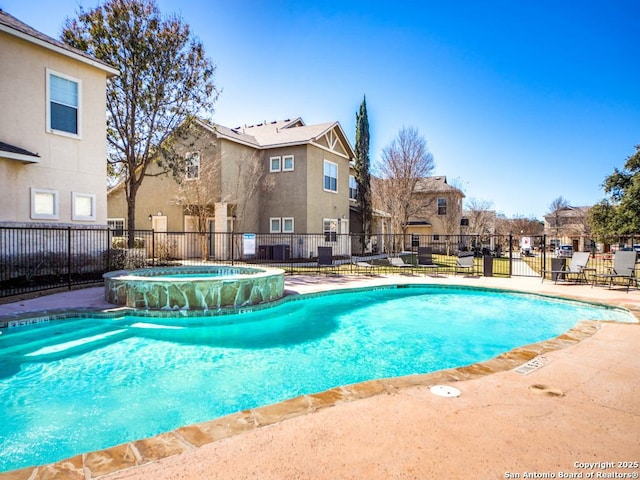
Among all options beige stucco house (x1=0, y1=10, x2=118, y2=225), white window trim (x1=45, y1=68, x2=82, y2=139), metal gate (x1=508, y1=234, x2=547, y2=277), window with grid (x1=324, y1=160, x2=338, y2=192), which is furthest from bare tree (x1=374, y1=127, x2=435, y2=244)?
white window trim (x1=45, y1=68, x2=82, y2=139)

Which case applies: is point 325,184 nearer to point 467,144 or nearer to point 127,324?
point 467,144

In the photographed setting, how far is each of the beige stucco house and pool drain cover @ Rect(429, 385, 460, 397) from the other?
12.1 metres

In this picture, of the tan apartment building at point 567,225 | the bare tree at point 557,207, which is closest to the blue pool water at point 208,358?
the tan apartment building at point 567,225

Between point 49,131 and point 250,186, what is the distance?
402 inches

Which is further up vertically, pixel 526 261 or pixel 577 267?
pixel 577 267

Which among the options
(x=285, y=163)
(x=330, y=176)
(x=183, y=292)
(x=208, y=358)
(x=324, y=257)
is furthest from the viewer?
(x=330, y=176)

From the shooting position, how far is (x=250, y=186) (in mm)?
20391

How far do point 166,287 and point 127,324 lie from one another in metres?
1.04

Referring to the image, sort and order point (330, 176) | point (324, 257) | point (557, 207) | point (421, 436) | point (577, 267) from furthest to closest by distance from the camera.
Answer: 1. point (557, 207)
2. point (330, 176)
3. point (324, 257)
4. point (577, 267)
5. point (421, 436)

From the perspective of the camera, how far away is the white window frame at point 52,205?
35.6 ft

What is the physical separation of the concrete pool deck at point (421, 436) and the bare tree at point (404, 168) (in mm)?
21551

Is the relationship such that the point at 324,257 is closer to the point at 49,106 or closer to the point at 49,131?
the point at 49,131

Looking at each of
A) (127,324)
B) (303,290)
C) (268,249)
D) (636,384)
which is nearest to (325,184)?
(268,249)

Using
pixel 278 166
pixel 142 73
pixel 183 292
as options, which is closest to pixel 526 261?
pixel 278 166
